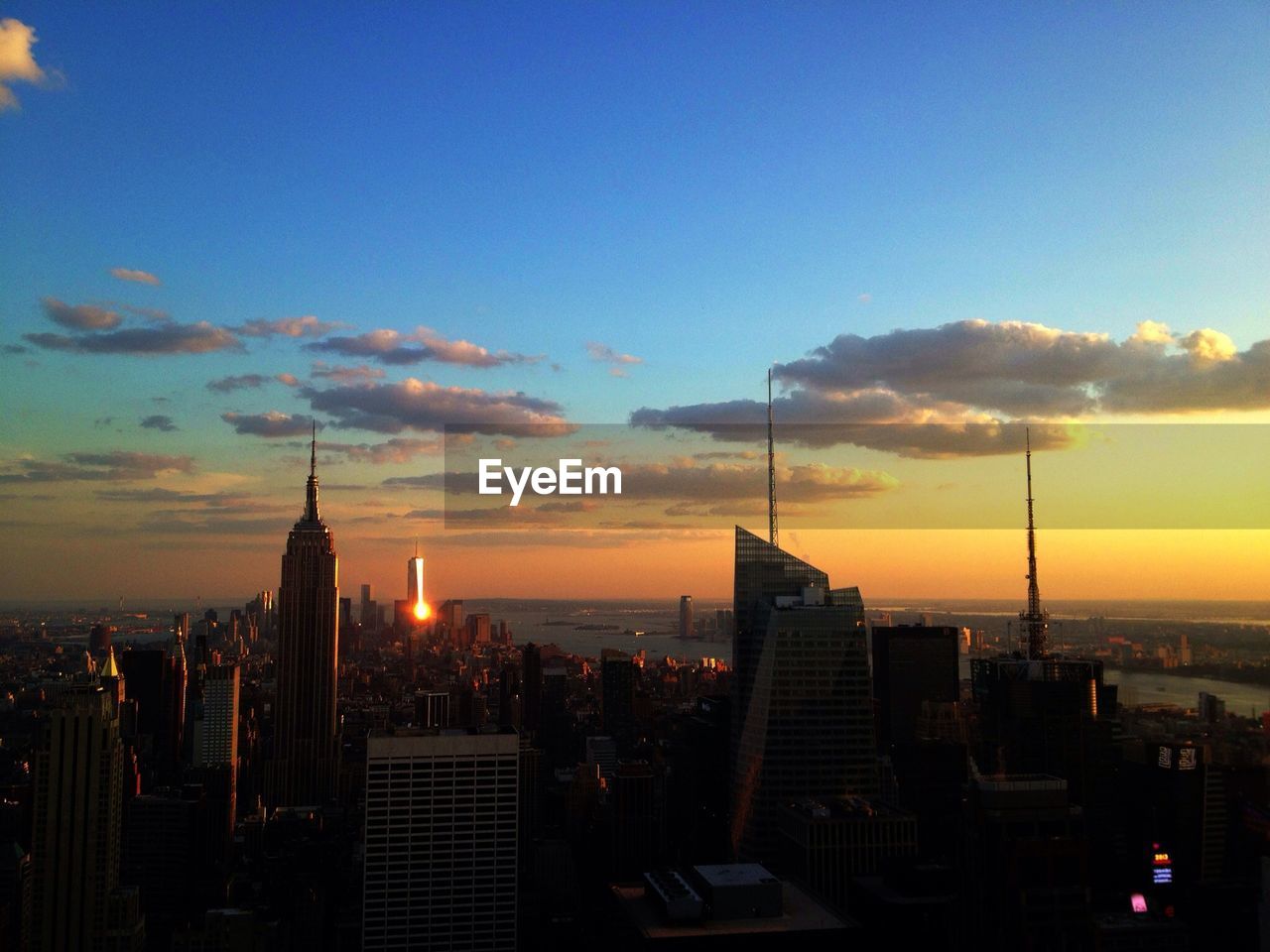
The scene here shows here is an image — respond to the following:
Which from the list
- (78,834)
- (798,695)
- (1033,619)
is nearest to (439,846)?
(78,834)

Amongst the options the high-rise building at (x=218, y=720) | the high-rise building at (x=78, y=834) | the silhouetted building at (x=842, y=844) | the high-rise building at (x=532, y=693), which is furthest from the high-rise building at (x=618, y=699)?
the high-rise building at (x=78, y=834)

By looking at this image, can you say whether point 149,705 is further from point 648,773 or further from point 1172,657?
point 1172,657

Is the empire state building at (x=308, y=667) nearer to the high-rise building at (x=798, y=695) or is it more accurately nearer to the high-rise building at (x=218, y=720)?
the high-rise building at (x=218, y=720)

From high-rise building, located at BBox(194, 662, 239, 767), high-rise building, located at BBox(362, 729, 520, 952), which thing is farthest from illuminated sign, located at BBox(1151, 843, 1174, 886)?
high-rise building, located at BBox(194, 662, 239, 767)

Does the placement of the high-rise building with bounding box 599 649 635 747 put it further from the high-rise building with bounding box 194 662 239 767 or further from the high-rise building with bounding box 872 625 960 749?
the high-rise building with bounding box 194 662 239 767

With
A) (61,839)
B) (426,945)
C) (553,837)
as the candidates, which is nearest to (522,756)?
(553,837)

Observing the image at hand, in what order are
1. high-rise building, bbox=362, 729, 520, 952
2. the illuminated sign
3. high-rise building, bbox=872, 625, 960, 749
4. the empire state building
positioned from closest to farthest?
1. the illuminated sign
2. high-rise building, bbox=362, 729, 520, 952
3. high-rise building, bbox=872, 625, 960, 749
4. the empire state building
